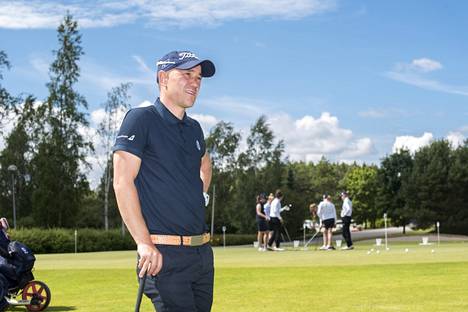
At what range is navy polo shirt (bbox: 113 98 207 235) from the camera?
15.4 feet

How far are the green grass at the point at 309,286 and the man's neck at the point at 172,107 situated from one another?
6.84m

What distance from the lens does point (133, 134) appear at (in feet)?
15.2

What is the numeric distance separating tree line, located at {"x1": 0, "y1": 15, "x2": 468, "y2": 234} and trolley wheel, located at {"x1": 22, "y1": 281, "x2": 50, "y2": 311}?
52.4 metres

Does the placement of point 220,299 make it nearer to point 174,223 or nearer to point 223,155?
point 174,223

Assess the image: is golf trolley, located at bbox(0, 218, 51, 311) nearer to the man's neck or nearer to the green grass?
the green grass

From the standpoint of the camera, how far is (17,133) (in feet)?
240

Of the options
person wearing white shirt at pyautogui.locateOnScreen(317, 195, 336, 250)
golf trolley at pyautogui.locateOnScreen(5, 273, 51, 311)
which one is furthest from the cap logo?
person wearing white shirt at pyautogui.locateOnScreen(317, 195, 336, 250)

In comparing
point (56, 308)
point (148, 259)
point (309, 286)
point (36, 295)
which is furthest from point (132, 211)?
point (309, 286)

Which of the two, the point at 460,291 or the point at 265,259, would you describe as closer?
the point at 460,291

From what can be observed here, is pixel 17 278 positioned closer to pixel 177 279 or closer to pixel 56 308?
pixel 56 308

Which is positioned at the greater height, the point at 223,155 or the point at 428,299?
the point at 223,155

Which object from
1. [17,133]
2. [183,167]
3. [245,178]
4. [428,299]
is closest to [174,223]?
Answer: [183,167]

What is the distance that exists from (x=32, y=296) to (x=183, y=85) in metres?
7.90

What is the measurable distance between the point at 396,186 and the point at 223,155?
20321 millimetres
